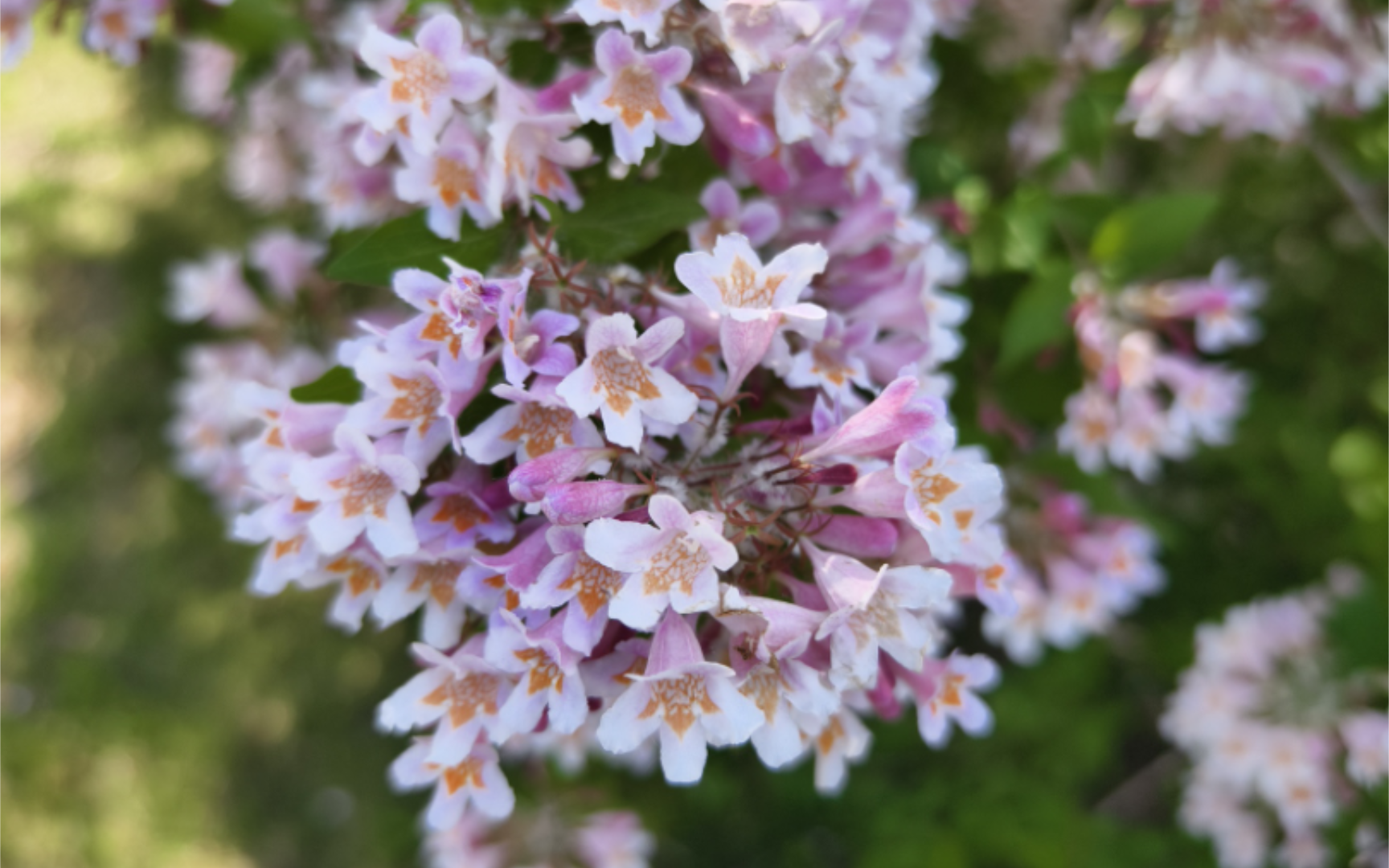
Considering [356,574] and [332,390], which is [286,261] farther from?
[356,574]

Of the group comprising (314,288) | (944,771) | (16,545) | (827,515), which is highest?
(827,515)

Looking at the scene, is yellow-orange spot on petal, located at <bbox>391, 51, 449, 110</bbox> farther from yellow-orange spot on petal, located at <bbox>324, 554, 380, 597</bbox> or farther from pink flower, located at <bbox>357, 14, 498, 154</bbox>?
yellow-orange spot on petal, located at <bbox>324, 554, 380, 597</bbox>

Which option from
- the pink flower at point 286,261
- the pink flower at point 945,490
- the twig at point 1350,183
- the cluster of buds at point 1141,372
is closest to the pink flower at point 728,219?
the pink flower at point 945,490

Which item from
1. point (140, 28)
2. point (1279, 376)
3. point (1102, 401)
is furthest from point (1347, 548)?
point (140, 28)

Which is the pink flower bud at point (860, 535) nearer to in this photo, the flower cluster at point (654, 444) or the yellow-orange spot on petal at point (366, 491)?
the flower cluster at point (654, 444)

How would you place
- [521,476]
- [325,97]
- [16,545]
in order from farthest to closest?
1. [16,545]
2. [325,97]
3. [521,476]

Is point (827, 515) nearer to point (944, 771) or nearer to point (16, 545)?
point (944, 771)
